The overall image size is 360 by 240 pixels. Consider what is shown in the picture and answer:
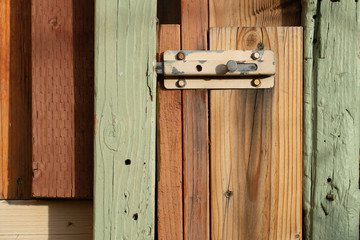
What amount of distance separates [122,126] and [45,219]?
52 cm

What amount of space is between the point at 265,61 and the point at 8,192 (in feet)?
3.52

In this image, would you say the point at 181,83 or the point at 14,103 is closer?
the point at 181,83

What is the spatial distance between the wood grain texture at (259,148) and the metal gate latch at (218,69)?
0.03m

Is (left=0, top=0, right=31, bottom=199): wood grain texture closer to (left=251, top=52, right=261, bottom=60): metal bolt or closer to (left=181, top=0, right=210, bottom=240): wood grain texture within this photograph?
(left=181, top=0, right=210, bottom=240): wood grain texture

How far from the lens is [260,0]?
100cm

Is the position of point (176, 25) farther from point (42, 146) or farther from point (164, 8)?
point (42, 146)

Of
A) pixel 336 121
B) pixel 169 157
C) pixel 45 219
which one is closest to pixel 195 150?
pixel 169 157

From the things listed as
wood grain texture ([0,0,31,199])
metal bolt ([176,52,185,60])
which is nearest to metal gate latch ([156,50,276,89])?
metal bolt ([176,52,185,60])

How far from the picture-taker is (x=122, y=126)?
2.96ft

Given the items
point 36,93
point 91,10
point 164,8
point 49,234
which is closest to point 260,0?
point 164,8

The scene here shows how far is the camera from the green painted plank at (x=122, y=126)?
0.90m

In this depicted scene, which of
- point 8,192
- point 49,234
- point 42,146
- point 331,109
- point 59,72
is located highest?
point 59,72

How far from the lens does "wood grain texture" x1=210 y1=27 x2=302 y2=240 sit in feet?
3.18

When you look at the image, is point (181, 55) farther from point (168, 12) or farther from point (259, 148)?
point (259, 148)
